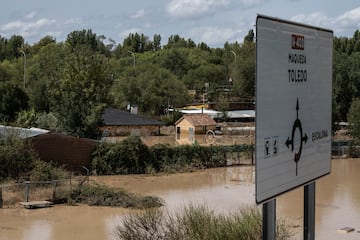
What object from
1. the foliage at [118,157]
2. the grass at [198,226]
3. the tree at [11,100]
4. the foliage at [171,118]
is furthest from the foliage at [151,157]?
the grass at [198,226]

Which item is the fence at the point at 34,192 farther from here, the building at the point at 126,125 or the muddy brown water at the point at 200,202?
the building at the point at 126,125

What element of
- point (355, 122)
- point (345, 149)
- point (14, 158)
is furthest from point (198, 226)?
point (355, 122)

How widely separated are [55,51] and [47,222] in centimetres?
6249

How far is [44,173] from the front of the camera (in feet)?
99.3

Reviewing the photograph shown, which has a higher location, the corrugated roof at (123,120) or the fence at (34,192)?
the corrugated roof at (123,120)

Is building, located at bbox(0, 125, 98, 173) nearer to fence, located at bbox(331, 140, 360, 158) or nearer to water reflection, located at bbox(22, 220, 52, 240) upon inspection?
water reflection, located at bbox(22, 220, 52, 240)

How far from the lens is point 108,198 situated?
28.7 meters

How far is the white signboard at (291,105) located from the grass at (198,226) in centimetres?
692

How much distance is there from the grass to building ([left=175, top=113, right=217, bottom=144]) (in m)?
43.1

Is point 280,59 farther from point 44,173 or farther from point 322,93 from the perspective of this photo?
point 44,173

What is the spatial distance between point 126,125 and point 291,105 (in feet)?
180

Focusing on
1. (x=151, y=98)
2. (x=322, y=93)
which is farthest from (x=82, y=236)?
(x=151, y=98)

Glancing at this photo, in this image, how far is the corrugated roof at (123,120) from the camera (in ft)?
188

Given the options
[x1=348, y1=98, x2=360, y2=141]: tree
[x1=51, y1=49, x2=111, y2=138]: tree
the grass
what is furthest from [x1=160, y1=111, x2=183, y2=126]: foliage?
the grass
